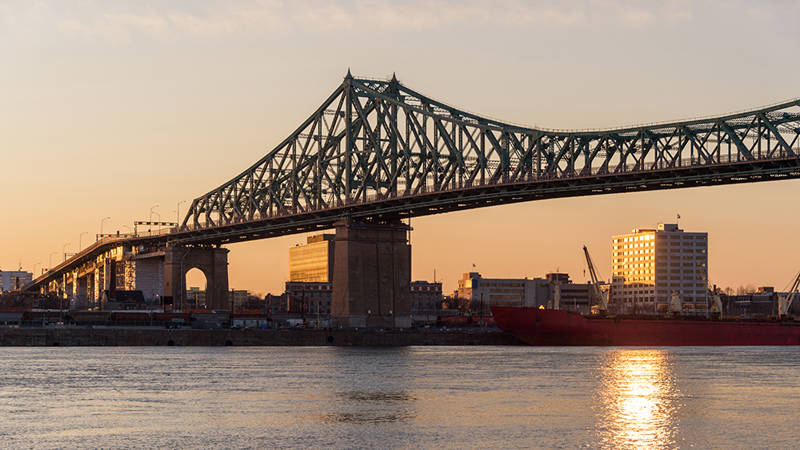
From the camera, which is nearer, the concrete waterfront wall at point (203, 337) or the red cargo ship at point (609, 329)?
the concrete waterfront wall at point (203, 337)

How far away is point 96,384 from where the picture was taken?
6600 cm

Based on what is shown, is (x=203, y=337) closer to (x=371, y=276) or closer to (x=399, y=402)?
(x=371, y=276)

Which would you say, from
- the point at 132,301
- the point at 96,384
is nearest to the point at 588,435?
the point at 96,384

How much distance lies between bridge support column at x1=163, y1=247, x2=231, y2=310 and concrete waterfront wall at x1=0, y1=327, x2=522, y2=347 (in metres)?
37.9

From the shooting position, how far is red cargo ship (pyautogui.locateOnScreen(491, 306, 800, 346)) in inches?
4769

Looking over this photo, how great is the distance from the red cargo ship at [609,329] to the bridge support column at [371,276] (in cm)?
990

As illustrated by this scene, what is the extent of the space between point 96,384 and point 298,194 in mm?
74769

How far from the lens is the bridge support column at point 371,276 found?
121 m

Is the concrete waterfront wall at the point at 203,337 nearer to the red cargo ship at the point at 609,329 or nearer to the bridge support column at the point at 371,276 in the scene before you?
the bridge support column at the point at 371,276

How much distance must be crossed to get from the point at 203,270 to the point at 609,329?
6193 cm

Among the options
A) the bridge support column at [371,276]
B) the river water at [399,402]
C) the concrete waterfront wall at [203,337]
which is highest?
the bridge support column at [371,276]

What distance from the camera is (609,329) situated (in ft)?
403

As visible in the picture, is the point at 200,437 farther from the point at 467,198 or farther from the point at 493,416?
the point at 467,198

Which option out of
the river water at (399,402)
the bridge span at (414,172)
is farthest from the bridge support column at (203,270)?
the river water at (399,402)
